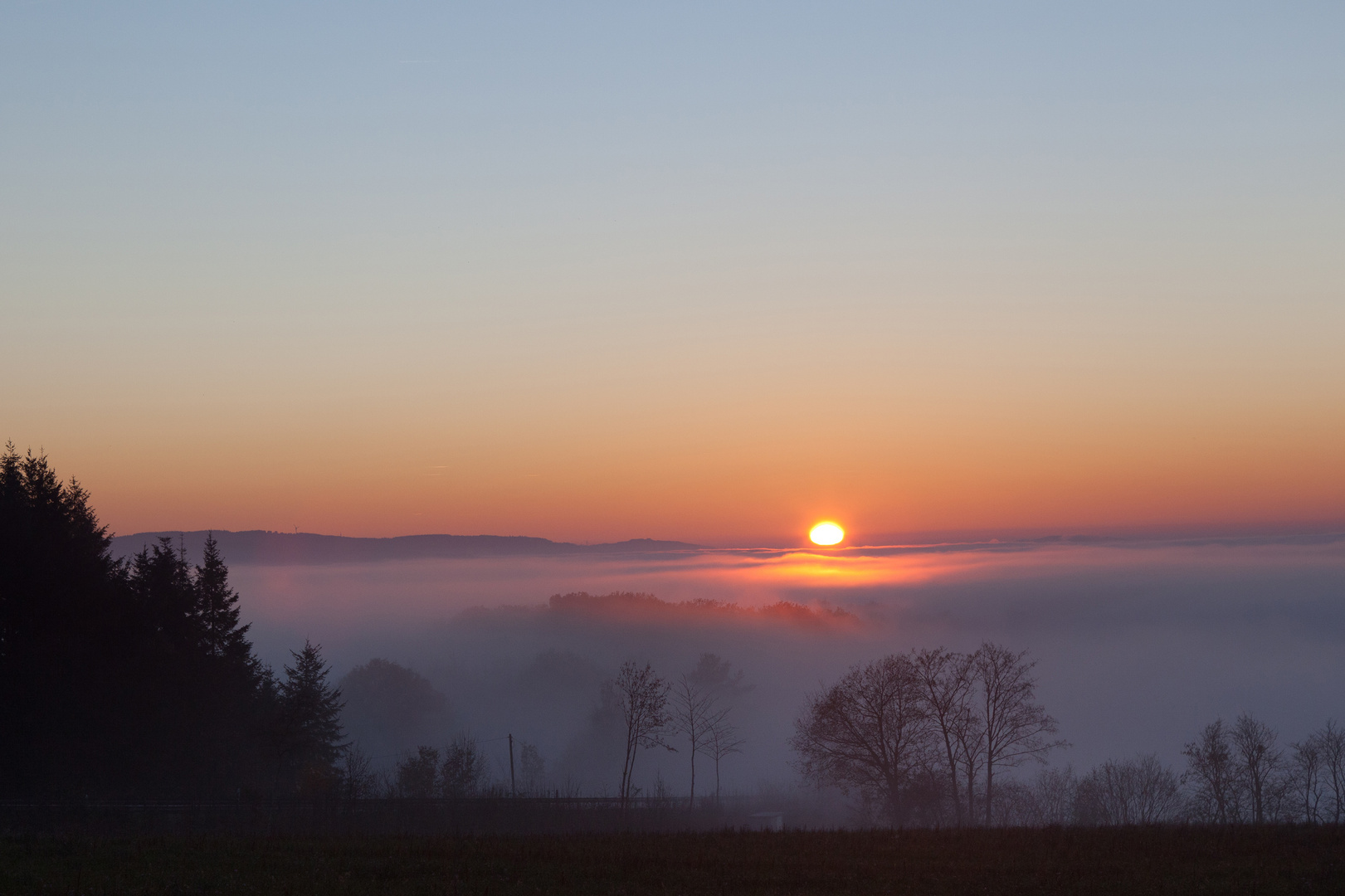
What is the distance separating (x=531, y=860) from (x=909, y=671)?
1852 inches

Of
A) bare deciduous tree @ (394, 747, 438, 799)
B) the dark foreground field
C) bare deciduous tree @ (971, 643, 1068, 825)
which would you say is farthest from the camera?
bare deciduous tree @ (971, 643, 1068, 825)

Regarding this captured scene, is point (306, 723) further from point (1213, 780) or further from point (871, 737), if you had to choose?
point (1213, 780)

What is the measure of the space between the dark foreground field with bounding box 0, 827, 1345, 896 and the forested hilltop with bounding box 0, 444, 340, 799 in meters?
15.7

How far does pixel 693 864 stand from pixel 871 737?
42.9 metres

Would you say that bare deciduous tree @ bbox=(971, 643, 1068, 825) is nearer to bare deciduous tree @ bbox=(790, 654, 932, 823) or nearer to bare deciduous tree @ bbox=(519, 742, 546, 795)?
bare deciduous tree @ bbox=(790, 654, 932, 823)

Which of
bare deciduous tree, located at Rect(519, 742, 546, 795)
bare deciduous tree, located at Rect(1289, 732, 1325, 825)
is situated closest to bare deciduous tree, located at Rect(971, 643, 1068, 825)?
bare deciduous tree, located at Rect(1289, 732, 1325, 825)

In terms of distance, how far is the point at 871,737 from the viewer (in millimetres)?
62938

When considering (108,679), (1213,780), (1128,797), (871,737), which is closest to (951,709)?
(871,737)

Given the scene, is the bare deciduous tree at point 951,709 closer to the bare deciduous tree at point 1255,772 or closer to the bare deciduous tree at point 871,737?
the bare deciduous tree at point 871,737

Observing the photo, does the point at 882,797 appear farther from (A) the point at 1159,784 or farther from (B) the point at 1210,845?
(A) the point at 1159,784

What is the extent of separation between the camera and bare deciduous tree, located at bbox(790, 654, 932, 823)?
204ft

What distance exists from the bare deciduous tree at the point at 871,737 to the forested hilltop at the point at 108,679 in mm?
31488

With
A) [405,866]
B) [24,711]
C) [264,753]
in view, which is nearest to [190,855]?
[405,866]

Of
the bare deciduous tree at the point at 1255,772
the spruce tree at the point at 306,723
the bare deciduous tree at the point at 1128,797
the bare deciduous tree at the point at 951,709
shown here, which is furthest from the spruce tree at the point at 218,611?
the bare deciduous tree at the point at 1255,772
